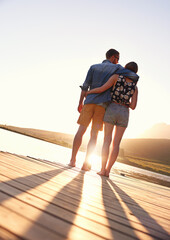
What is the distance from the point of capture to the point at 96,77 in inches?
164

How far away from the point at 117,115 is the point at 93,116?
60 centimetres

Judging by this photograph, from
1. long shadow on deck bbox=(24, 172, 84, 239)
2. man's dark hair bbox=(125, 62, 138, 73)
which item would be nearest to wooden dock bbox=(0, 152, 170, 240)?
long shadow on deck bbox=(24, 172, 84, 239)

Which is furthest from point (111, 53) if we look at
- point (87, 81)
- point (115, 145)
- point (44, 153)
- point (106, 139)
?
point (44, 153)

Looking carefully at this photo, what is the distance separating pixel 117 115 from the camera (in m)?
3.70

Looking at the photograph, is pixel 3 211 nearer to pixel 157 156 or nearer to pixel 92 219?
pixel 92 219

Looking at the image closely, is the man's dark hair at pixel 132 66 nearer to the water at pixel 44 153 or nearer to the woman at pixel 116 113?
the woman at pixel 116 113

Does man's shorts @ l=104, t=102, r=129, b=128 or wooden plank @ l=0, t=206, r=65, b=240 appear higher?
man's shorts @ l=104, t=102, r=129, b=128

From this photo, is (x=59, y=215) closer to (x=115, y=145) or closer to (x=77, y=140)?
(x=115, y=145)

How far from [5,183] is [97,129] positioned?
9.10 feet

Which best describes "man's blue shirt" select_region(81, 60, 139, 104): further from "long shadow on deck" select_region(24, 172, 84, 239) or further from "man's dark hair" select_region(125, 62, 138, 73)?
"long shadow on deck" select_region(24, 172, 84, 239)

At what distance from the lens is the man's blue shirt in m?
3.82

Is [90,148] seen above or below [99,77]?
below

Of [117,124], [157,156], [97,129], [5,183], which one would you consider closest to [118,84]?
[117,124]

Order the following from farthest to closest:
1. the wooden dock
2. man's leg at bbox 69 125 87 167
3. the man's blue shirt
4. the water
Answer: the water → man's leg at bbox 69 125 87 167 → the man's blue shirt → the wooden dock
